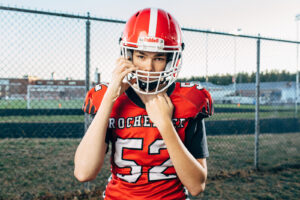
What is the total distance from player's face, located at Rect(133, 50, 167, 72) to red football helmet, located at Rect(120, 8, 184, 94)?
0.11 ft

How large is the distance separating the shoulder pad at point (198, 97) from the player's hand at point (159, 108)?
0.26 metres

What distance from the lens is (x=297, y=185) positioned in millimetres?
4488

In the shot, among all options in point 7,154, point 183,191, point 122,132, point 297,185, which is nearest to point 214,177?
point 297,185

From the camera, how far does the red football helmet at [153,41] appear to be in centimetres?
139

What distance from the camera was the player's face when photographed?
139cm

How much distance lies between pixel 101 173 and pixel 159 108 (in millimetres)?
3991

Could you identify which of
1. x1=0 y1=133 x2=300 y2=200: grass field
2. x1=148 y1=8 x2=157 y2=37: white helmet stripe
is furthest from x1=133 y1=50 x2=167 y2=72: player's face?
x1=0 y1=133 x2=300 y2=200: grass field

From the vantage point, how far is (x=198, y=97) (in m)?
1.56

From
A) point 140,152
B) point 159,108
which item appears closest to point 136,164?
point 140,152

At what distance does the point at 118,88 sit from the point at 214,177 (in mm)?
4090

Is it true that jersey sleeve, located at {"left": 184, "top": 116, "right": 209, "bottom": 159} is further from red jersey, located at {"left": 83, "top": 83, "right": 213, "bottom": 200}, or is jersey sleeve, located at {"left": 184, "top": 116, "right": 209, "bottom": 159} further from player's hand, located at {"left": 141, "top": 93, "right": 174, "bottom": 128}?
player's hand, located at {"left": 141, "top": 93, "right": 174, "bottom": 128}

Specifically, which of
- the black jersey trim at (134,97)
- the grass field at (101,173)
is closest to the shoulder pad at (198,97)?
the black jersey trim at (134,97)

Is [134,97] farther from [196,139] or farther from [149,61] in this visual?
[196,139]

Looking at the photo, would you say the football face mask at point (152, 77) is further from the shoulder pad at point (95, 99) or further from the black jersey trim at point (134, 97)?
the shoulder pad at point (95, 99)
